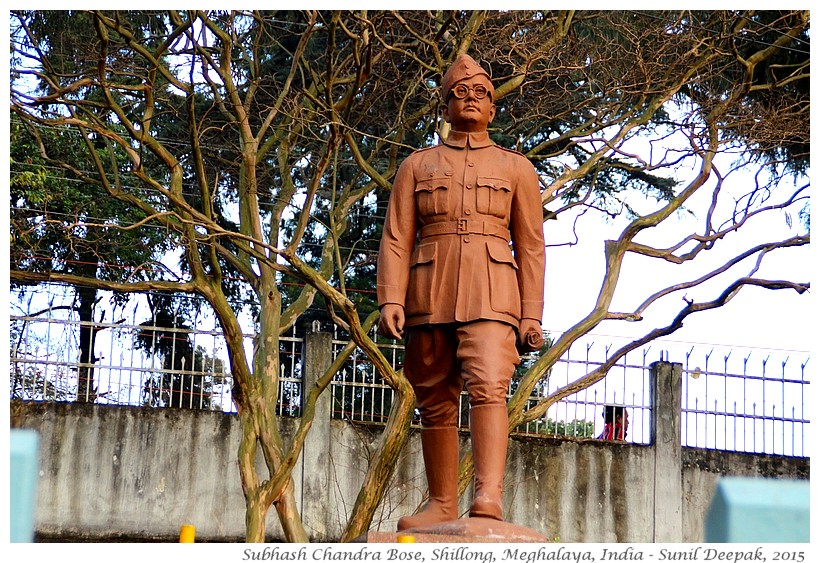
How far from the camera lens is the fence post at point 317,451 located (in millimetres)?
14219

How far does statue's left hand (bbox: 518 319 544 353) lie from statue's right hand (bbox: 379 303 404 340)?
0.66m

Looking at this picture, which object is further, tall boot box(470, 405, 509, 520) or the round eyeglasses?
the round eyeglasses

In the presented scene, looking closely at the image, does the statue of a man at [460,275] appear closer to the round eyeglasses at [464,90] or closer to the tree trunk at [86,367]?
the round eyeglasses at [464,90]

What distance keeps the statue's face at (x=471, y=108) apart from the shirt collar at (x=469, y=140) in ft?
0.08

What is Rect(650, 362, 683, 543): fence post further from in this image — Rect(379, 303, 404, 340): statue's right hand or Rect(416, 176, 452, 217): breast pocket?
Rect(379, 303, 404, 340): statue's right hand

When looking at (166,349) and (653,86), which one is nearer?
(653,86)

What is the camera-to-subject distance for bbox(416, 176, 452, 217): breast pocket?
7793mm

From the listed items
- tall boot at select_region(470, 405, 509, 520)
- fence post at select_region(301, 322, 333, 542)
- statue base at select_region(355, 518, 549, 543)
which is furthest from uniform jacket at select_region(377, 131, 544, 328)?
fence post at select_region(301, 322, 333, 542)

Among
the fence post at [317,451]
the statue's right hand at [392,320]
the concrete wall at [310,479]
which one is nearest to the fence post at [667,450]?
the concrete wall at [310,479]

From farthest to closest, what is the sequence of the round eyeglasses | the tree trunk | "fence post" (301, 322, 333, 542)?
1. "fence post" (301, 322, 333, 542)
2. the tree trunk
3. the round eyeglasses

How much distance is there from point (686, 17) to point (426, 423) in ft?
25.8

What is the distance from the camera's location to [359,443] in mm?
14539

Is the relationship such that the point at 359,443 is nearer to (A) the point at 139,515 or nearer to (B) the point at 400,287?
(A) the point at 139,515

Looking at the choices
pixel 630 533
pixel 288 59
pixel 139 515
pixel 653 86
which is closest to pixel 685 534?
pixel 630 533
